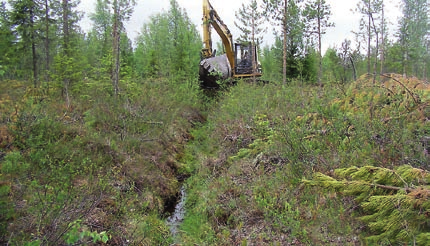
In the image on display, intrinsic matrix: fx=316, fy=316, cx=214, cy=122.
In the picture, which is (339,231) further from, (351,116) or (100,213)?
(100,213)

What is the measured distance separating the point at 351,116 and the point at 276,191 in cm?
192

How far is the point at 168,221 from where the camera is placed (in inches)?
266

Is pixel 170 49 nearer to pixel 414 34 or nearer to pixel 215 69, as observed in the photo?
pixel 215 69

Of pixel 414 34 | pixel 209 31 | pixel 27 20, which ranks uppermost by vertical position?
pixel 414 34

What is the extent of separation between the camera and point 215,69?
662 inches

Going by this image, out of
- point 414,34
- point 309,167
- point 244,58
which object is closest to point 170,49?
point 244,58

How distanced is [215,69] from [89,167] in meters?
11.6

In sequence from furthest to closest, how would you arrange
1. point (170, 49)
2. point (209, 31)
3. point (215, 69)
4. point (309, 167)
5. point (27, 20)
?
point (170, 49) < point (27, 20) < point (215, 69) < point (209, 31) < point (309, 167)

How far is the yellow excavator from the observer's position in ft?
54.3

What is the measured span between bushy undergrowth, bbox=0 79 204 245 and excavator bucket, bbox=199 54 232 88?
527 cm

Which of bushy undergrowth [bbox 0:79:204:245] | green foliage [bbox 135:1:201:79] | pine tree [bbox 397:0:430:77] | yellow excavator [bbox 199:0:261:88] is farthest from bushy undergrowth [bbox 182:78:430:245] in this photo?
pine tree [bbox 397:0:430:77]

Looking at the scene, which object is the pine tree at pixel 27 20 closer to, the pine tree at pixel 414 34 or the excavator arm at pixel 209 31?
the excavator arm at pixel 209 31

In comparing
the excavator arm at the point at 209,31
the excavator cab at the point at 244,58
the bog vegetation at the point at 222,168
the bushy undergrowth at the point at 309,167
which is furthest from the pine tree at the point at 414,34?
the bushy undergrowth at the point at 309,167

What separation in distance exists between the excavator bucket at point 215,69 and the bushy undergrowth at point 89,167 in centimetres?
527
